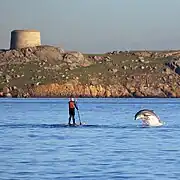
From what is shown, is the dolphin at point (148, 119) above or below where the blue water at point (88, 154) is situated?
above

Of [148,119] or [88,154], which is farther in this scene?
[148,119]

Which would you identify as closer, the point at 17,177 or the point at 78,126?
the point at 17,177

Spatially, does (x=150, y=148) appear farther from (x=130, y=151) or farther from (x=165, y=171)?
(x=165, y=171)

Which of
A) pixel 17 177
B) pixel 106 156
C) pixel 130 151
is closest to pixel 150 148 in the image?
pixel 130 151

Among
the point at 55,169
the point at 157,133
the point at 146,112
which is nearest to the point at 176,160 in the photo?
the point at 55,169

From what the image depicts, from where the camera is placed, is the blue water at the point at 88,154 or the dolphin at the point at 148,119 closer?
the blue water at the point at 88,154

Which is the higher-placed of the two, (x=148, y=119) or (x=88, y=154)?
(x=148, y=119)

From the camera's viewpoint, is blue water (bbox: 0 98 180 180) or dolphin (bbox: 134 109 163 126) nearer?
blue water (bbox: 0 98 180 180)

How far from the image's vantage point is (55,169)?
99.3 ft

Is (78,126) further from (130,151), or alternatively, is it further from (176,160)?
(176,160)

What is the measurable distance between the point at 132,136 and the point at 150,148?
9132mm

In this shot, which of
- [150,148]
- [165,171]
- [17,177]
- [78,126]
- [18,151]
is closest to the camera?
[17,177]

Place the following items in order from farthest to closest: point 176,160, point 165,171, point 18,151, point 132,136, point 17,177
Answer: point 132,136 < point 18,151 < point 176,160 < point 165,171 < point 17,177

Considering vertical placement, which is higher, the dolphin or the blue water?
the dolphin
